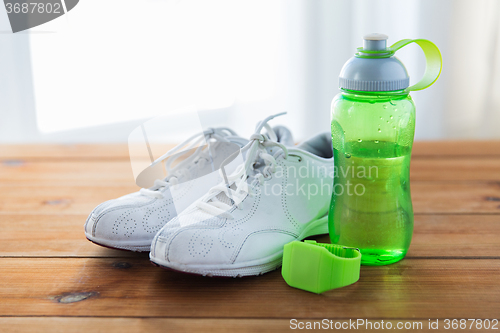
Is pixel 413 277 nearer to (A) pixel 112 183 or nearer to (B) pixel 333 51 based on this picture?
(A) pixel 112 183

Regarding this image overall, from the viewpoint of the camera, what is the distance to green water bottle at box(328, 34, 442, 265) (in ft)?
2.03

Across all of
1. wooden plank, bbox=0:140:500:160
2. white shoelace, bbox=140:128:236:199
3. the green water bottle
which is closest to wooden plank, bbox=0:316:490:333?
the green water bottle

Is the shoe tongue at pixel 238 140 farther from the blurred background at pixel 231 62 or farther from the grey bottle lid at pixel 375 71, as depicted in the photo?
the blurred background at pixel 231 62

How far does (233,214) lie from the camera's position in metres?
0.65

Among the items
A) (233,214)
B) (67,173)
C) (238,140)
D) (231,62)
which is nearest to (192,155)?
(238,140)

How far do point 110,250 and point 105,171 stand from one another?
0.44 metres

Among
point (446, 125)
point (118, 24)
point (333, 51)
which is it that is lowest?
point (446, 125)

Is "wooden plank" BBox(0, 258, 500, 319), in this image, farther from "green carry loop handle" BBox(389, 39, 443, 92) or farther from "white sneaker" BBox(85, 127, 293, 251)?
"green carry loop handle" BBox(389, 39, 443, 92)

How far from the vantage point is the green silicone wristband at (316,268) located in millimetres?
583

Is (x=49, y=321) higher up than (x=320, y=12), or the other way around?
A: (x=320, y=12)

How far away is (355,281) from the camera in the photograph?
607 mm

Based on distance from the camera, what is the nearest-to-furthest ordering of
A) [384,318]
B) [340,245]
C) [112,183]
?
[384,318], [340,245], [112,183]

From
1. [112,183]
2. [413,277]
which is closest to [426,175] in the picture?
[413,277]

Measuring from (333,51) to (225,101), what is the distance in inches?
14.6
